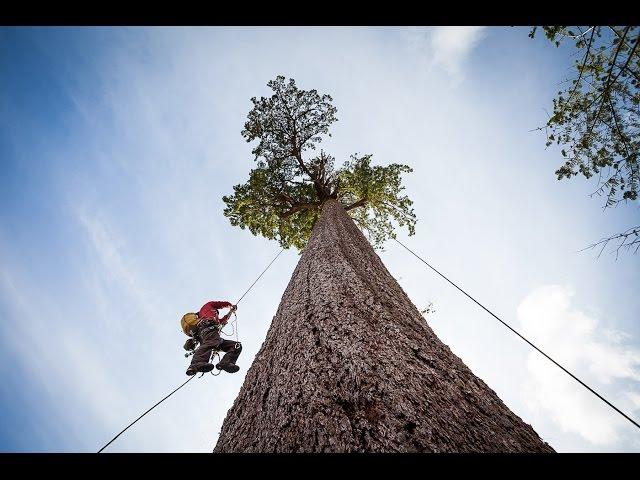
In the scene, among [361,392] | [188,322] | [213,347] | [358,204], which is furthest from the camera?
[358,204]

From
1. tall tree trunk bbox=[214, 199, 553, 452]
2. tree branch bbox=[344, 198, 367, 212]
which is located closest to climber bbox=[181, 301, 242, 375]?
tall tree trunk bbox=[214, 199, 553, 452]

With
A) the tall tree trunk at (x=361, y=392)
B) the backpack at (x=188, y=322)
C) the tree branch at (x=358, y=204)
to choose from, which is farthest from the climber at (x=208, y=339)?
the tree branch at (x=358, y=204)

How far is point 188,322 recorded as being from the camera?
15.6 feet

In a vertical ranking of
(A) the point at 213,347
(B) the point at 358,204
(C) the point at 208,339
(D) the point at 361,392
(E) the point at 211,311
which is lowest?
(D) the point at 361,392

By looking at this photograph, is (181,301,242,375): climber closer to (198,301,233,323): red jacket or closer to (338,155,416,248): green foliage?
(198,301,233,323): red jacket

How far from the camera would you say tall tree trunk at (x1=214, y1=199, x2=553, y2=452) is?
120cm

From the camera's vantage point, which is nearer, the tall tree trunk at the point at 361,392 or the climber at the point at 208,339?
the tall tree trunk at the point at 361,392

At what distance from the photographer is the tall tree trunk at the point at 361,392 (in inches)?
47.4

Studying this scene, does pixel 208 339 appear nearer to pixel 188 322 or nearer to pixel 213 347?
pixel 213 347

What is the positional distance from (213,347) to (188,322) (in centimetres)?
71

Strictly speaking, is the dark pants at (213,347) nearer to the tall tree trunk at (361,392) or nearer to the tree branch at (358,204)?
the tall tree trunk at (361,392)

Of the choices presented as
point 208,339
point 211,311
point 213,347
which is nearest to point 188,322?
point 211,311

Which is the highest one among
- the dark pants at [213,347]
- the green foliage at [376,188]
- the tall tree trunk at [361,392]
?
the green foliage at [376,188]

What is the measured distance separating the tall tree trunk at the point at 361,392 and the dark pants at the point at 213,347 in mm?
2233
